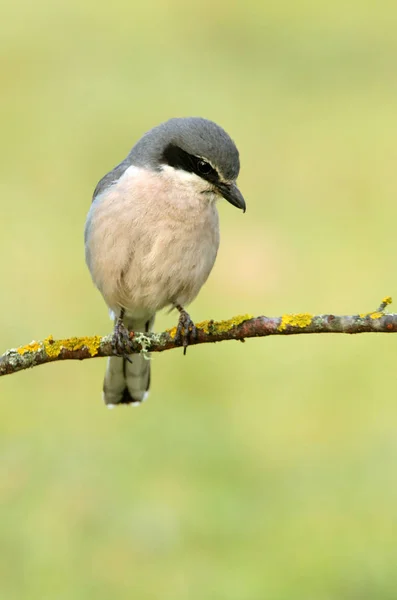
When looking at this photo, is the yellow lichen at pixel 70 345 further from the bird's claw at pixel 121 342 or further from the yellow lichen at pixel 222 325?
the yellow lichen at pixel 222 325

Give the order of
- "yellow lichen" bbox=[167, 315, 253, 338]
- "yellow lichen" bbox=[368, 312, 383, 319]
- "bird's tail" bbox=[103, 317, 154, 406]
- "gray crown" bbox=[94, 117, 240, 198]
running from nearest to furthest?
"yellow lichen" bbox=[368, 312, 383, 319] → "yellow lichen" bbox=[167, 315, 253, 338] → "gray crown" bbox=[94, 117, 240, 198] → "bird's tail" bbox=[103, 317, 154, 406]

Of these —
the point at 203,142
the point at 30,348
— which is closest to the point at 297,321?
the point at 30,348

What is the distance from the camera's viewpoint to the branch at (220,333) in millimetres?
4355

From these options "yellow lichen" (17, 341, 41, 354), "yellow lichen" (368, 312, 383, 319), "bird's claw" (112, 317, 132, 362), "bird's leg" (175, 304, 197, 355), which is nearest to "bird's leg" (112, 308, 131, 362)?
"bird's claw" (112, 317, 132, 362)

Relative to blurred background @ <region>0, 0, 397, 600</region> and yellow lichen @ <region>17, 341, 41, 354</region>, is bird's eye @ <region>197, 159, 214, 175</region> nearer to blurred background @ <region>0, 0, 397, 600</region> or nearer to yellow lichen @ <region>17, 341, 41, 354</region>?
yellow lichen @ <region>17, 341, 41, 354</region>

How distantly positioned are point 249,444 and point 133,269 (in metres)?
3.45

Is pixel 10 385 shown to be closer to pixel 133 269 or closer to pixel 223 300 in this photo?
pixel 223 300

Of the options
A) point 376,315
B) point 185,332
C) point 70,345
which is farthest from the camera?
point 185,332

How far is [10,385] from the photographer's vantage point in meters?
9.37

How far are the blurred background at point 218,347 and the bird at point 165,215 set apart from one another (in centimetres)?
235

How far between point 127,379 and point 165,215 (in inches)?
57.4

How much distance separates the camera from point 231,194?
5.56m

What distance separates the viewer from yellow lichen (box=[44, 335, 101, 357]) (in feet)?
15.6

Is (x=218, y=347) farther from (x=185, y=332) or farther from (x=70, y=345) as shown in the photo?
(x=70, y=345)
